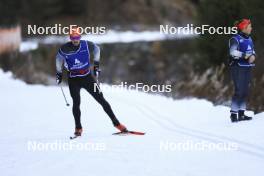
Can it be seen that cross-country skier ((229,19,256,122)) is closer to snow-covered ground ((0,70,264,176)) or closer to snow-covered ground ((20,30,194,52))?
snow-covered ground ((0,70,264,176))

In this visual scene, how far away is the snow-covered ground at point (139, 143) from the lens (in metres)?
7.37

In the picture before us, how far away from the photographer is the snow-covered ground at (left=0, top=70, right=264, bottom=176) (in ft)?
24.2

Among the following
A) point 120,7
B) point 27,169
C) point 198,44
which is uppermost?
point 120,7

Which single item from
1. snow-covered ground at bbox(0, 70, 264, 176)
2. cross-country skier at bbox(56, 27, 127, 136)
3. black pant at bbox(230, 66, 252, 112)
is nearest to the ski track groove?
snow-covered ground at bbox(0, 70, 264, 176)

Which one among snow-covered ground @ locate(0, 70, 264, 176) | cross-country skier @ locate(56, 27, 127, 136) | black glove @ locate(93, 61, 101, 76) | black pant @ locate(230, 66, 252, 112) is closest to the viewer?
snow-covered ground @ locate(0, 70, 264, 176)

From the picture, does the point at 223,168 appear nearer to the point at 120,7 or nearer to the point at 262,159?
the point at 262,159

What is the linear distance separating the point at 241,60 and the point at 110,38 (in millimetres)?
31851

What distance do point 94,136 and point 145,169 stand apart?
3.01 meters

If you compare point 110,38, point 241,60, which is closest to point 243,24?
point 241,60

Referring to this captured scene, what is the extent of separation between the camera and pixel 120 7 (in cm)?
4903

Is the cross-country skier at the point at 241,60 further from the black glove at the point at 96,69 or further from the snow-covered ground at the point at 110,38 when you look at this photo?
the snow-covered ground at the point at 110,38

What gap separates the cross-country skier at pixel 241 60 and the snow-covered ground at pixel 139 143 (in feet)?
1.23

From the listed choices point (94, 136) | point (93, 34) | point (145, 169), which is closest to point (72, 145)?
point (94, 136)

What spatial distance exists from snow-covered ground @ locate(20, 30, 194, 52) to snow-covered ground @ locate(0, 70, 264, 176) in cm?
2203
